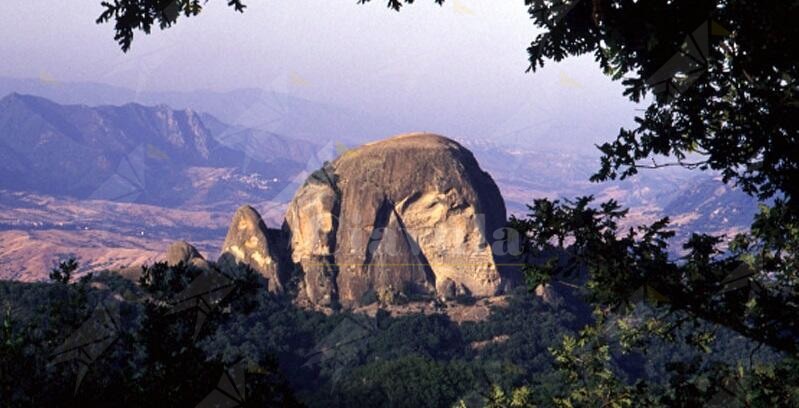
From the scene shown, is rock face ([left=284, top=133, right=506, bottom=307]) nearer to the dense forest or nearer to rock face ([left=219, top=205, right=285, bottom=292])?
rock face ([left=219, top=205, right=285, bottom=292])

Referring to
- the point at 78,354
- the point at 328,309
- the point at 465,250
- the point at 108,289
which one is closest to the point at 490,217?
the point at 465,250

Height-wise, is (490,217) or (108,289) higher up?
(490,217)

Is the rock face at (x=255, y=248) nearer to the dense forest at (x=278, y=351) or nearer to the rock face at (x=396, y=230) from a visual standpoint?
the rock face at (x=396, y=230)

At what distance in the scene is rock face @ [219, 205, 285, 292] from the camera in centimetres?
8581

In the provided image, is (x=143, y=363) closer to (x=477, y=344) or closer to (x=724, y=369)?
(x=724, y=369)

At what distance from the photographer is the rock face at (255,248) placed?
8581 cm

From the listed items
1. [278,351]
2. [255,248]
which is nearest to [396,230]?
[255,248]

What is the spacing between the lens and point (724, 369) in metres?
9.77

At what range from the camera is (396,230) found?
86.7 m

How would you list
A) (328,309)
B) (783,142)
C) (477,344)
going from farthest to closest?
(328,309), (477,344), (783,142)

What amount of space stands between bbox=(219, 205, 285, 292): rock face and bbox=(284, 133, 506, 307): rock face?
280mm

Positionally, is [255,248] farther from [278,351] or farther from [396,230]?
[396,230]

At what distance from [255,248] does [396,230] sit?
55.6 feet

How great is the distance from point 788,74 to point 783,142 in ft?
2.55
